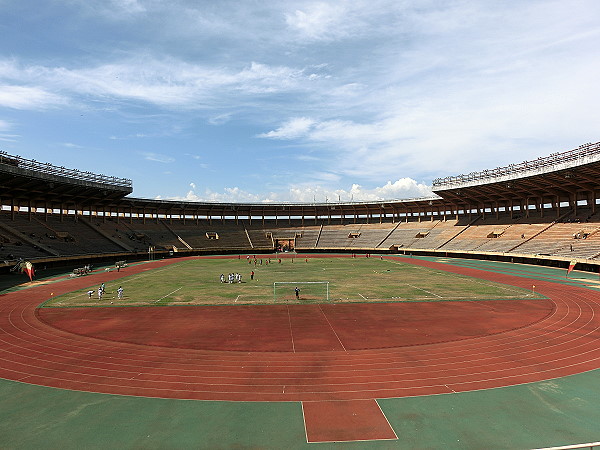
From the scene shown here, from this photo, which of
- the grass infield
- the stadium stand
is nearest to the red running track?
the grass infield

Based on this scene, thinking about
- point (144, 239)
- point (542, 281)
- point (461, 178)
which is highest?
point (461, 178)

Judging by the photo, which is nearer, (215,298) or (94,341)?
(94,341)

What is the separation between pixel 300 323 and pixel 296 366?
6.24 metres

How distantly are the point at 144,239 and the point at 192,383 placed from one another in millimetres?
66398

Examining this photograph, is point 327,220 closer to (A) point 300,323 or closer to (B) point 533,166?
(B) point 533,166

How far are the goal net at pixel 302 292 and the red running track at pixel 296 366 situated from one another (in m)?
11.5

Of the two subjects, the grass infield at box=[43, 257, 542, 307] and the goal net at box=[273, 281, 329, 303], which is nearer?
the grass infield at box=[43, 257, 542, 307]

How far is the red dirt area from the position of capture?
1642 cm

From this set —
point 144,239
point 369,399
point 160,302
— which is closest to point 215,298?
point 160,302

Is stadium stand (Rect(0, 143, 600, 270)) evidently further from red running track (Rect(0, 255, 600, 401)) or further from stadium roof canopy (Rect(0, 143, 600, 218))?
red running track (Rect(0, 255, 600, 401))

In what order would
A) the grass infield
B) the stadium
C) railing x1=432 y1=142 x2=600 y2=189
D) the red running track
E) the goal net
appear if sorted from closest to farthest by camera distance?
the stadium, the red running track, the grass infield, the goal net, railing x1=432 y1=142 x2=600 y2=189

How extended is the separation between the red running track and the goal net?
1147 centimetres

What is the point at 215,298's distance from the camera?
2725 centimetres

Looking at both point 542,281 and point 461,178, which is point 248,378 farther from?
point 461,178
